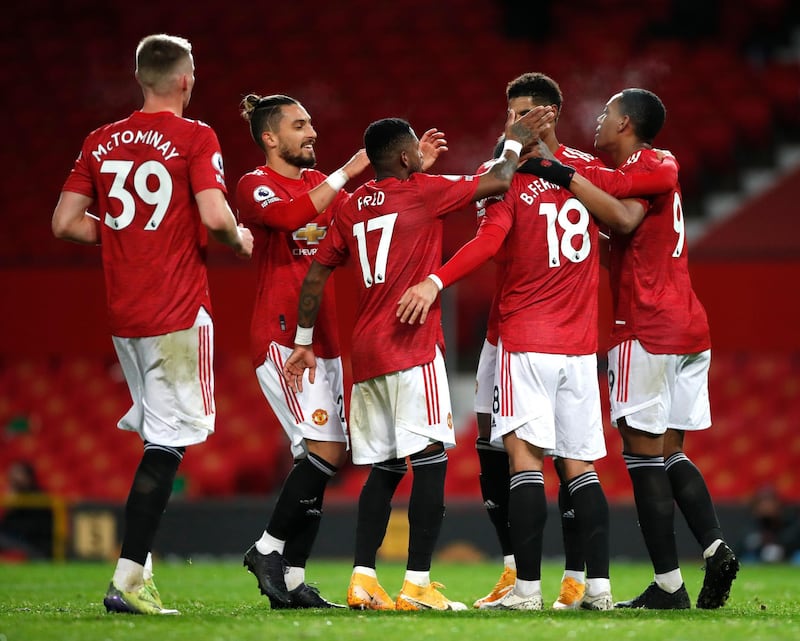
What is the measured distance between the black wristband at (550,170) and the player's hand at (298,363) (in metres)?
1.36

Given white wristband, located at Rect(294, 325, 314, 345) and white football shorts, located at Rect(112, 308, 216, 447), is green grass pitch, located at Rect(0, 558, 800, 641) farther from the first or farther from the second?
white wristband, located at Rect(294, 325, 314, 345)

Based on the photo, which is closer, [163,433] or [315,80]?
[163,433]

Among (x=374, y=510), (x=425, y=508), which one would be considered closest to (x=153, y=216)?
(x=374, y=510)

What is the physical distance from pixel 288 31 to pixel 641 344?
1273cm

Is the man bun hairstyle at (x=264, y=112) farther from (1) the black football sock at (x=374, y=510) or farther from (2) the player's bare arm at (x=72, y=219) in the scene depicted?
(1) the black football sock at (x=374, y=510)

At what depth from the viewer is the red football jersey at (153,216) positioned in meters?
5.45

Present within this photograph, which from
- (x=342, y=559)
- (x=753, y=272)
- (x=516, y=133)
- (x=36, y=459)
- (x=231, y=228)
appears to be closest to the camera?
(x=231, y=228)

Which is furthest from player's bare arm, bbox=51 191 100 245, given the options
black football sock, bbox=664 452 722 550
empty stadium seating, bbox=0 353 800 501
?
empty stadium seating, bbox=0 353 800 501

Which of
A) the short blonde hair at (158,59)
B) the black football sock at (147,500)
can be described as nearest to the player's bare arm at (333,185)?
the short blonde hair at (158,59)

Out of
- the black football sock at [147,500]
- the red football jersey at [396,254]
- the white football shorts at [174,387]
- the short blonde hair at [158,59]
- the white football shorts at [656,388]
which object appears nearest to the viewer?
the black football sock at [147,500]

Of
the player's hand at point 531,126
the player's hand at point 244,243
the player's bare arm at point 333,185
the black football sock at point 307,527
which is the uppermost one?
the player's hand at point 531,126

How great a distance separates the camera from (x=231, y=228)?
538 cm

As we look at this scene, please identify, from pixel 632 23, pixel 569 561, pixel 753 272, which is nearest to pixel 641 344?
pixel 569 561

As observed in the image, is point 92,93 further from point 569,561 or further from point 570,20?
point 569,561
